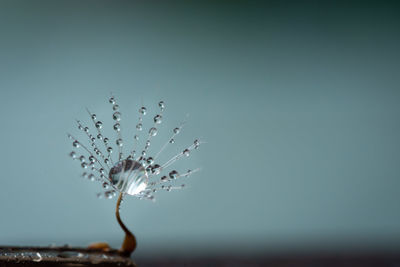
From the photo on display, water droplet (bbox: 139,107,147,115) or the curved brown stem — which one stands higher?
water droplet (bbox: 139,107,147,115)

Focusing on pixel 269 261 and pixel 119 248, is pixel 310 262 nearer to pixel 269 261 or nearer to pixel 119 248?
pixel 269 261

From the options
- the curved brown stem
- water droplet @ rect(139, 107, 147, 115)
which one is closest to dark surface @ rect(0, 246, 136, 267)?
the curved brown stem

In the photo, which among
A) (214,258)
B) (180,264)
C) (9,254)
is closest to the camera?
(9,254)

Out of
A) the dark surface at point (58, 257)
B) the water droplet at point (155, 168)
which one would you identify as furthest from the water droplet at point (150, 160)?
the dark surface at point (58, 257)

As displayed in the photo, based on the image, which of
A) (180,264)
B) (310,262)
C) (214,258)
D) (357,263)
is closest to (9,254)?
(180,264)

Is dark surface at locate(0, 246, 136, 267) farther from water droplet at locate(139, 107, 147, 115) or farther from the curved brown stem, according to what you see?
water droplet at locate(139, 107, 147, 115)

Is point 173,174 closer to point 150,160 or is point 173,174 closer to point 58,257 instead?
point 150,160

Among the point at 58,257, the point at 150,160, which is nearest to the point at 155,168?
the point at 150,160

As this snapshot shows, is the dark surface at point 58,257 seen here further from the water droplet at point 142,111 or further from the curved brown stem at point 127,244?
the water droplet at point 142,111
